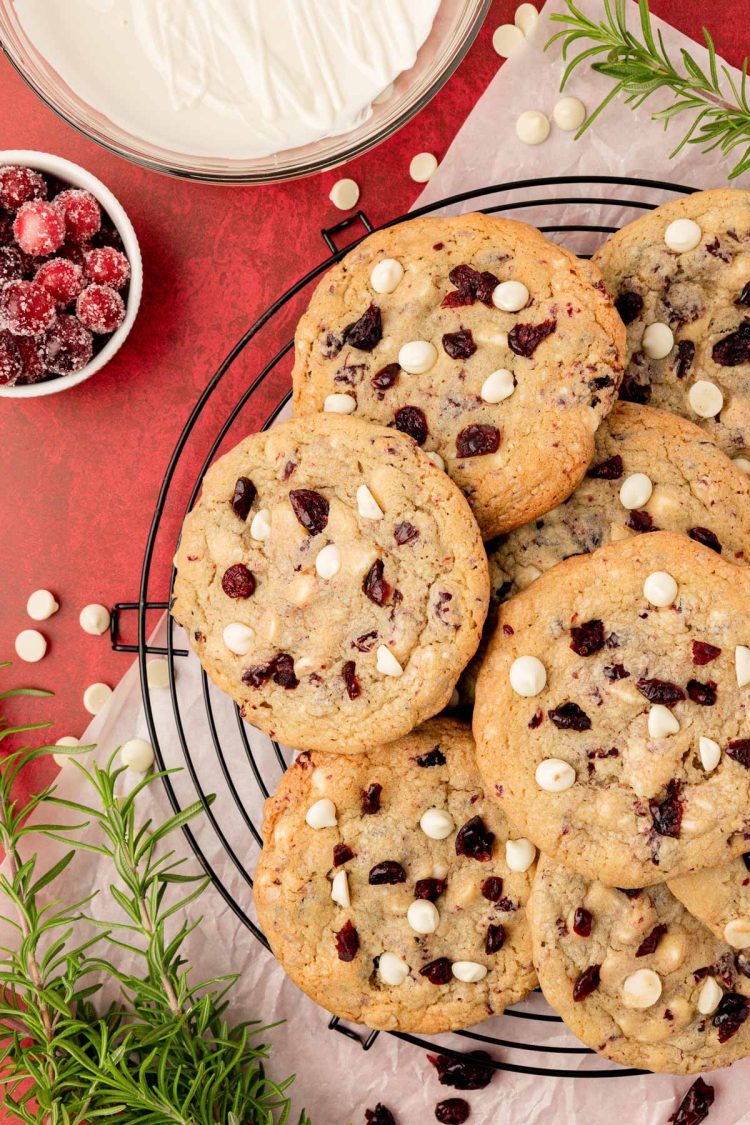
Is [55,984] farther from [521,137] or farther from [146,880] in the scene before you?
[521,137]

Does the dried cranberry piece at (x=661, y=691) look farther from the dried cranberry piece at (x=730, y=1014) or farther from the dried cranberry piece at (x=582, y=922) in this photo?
the dried cranberry piece at (x=730, y=1014)

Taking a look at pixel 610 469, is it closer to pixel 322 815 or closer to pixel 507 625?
pixel 507 625

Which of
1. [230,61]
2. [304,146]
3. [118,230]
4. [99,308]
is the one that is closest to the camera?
[230,61]

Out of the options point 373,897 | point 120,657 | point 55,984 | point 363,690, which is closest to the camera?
point 363,690

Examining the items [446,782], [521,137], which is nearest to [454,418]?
[446,782]

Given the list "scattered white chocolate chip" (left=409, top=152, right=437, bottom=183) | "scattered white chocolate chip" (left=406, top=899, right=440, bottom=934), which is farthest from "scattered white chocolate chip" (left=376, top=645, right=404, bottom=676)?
"scattered white chocolate chip" (left=409, top=152, right=437, bottom=183)

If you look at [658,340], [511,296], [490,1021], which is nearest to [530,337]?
[511,296]
